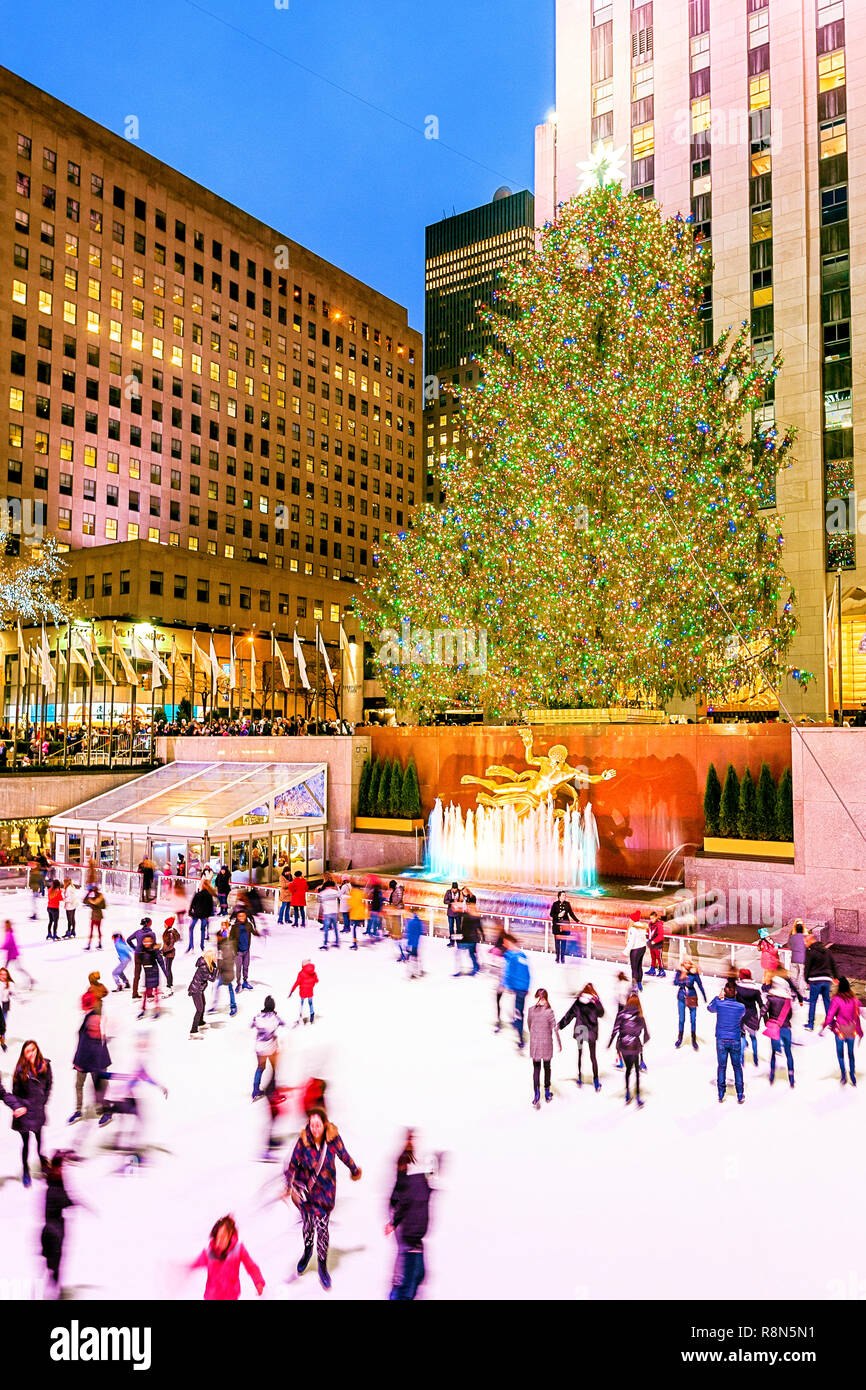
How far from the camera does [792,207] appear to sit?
114 feet

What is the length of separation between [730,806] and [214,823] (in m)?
12.8

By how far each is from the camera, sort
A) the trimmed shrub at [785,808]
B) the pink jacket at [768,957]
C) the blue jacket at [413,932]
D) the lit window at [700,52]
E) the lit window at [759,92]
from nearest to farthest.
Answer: the pink jacket at [768,957], the blue jacket at [413,932], the trimmed shrub at [785,808], the lit window at [759,92], the lit window at [700,52]

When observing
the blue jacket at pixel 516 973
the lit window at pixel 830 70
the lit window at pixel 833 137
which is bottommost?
the blue jacket at pixel 516 973

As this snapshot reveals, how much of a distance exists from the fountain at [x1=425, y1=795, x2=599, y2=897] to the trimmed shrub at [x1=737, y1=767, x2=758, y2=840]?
139 inches

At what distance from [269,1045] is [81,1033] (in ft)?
6.30

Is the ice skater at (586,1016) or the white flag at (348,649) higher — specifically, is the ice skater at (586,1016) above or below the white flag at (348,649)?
below

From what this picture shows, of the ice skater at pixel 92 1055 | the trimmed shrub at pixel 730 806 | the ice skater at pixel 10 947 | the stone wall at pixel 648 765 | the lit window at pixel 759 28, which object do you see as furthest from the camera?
→ the lit window at pixel 759 28

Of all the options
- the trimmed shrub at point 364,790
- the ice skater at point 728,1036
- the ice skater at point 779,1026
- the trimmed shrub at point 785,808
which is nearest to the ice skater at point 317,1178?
the ice skater at point 728,1036

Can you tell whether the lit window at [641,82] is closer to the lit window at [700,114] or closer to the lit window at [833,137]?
the lit window at [700,114]

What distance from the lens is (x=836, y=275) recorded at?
34156mm

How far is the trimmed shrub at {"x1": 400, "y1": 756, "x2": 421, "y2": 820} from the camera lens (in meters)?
24.5

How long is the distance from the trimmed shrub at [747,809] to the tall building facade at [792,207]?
46.3ft

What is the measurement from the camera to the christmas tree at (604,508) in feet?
79.1

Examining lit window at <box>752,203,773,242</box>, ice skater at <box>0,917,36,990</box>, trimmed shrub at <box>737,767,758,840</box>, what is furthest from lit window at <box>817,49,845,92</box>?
ice skater at <box>0,917,36,990</box>
